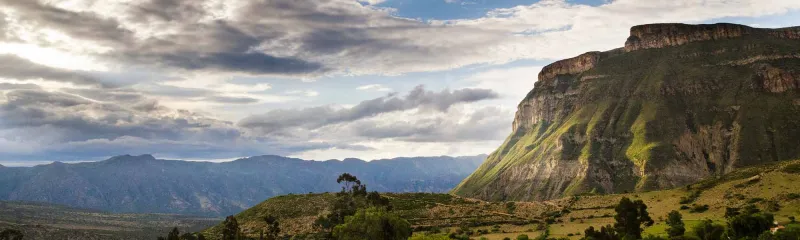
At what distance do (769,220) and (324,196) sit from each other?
10149 cm

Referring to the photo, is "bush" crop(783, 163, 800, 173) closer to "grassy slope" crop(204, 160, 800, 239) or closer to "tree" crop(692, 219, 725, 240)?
"grassy slope" crop(204, 160, 800, 239)

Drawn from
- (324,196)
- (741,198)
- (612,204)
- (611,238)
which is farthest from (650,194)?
(324,196)

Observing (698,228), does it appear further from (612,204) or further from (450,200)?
(450,200)

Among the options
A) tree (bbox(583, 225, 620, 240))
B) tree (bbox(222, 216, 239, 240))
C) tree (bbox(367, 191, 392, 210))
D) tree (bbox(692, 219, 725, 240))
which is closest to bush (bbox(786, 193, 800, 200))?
tree (bbox(692, 219, 725, 240))

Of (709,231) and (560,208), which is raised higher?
(560,208)

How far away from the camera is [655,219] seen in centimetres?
10081

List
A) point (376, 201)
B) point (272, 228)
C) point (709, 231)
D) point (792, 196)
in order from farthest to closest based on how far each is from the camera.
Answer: point (376, 201), point (272, 228), point (792, 196), point (709, 231)

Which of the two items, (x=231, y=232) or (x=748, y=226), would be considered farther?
(x=231, y=232)

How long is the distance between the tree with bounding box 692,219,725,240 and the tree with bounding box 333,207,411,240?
41.3 m

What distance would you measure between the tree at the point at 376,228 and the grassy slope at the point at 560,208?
20025mm

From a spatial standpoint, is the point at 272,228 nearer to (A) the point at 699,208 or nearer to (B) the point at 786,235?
(A) the point at 699,208

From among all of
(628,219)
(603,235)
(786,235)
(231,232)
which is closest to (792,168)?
(628,219)

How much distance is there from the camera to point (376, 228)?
8612 centimetres

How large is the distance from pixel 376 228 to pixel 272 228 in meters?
41.2
